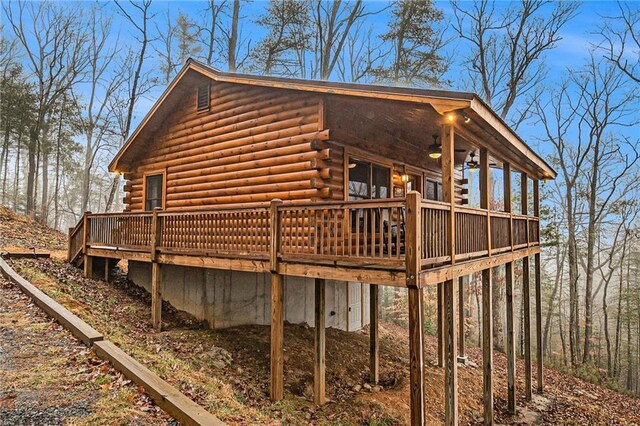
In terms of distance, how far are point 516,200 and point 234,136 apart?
62.9 ft

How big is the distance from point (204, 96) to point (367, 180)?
538 centimetres

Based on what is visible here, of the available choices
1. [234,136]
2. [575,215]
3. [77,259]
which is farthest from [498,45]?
[77,259]

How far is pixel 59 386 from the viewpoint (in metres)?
4.21

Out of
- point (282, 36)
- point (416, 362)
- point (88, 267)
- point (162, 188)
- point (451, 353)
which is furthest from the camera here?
point (282, 36)

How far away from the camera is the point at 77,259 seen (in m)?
12.1

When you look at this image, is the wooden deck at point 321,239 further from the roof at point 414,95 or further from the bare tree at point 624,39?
the bare tree at point 624,39

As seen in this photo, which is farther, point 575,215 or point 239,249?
point 575,215

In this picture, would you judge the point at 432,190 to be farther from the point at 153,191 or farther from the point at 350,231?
the point at 153,191

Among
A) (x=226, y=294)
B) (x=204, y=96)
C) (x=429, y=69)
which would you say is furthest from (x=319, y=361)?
(x=429, y=69)

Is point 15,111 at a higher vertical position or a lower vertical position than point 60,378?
higher

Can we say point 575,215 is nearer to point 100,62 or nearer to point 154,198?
point 154,198

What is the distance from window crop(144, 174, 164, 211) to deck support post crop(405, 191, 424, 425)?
9.86 metres

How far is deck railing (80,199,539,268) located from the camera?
5355mm

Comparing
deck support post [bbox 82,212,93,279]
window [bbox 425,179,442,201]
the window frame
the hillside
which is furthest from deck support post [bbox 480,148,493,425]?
deck support post [bbox 82,212,93,279]
